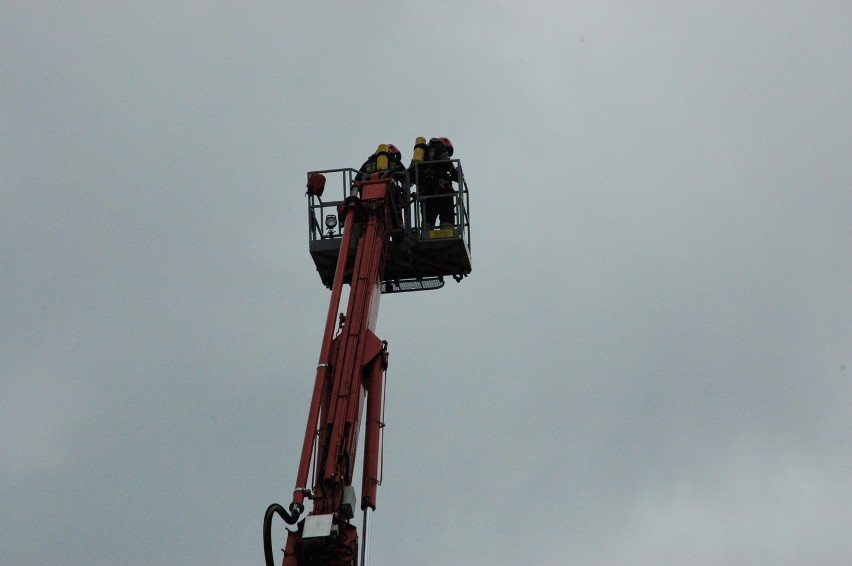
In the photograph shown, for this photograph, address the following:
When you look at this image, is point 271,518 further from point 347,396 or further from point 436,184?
point 436,184

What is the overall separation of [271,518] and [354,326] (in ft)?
13.4

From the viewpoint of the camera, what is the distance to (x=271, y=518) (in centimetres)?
1800

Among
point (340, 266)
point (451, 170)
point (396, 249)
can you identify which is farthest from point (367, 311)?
point (451, 170)

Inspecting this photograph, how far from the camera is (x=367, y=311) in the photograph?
21.4m

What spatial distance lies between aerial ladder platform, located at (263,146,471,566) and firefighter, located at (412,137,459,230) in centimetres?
6

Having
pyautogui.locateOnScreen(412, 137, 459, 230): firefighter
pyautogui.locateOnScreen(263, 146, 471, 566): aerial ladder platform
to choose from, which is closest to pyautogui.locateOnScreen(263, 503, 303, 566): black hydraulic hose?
pyautogui.locateOnScreen(263, 146, 471, 566): aerial ladder platform

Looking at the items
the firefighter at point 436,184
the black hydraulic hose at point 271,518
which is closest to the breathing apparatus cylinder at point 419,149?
the firefighter at point 436,184

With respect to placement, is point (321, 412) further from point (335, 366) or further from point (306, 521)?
point (306, 521)

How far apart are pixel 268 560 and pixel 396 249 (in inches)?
294

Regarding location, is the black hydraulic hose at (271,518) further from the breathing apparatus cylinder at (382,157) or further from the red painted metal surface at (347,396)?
the breathing apparatus cylinder at (382,157)

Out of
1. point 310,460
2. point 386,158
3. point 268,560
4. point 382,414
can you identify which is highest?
point 386,158

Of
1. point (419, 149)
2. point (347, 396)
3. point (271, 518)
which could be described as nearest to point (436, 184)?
point (419, 149)

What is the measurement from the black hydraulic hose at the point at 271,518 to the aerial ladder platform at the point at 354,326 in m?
0.01

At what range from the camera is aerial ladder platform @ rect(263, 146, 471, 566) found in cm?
1880
